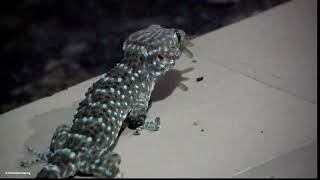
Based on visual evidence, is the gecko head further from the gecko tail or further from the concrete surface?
the gecko tail

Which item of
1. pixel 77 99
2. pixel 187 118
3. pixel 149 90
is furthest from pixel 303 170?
pixel 77 99

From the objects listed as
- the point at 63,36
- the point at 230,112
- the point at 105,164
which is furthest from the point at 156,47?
the point at 105,164

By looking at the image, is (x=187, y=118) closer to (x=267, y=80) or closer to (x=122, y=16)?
(x=267, y=80)

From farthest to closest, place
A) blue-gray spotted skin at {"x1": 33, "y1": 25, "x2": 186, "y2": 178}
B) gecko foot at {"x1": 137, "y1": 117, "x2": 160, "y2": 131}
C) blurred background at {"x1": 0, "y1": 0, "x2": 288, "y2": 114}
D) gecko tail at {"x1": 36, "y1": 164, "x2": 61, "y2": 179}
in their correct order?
blurred background at {"x1": 0, "y1": 0, "x2": 288, "y2": 114}, gecko foot at {"x1": 137, "y1": 117, "x2": 160, "y2": 131}, blue-gray spotted skin at {"x1": 33, "y1": 25, "x2": 186, "y2": 178}, gecko tail at {"x1": 36, "y1": 164, "x2": 61, "y2": 179}

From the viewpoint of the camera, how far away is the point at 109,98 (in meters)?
3.54

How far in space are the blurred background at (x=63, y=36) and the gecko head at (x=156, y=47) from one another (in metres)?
0.74

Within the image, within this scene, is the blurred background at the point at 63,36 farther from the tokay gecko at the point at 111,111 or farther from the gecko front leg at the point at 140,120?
the gecko front leg at the point at 140,120

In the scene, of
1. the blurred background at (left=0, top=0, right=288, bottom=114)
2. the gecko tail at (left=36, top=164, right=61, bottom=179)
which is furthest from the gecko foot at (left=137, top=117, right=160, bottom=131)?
the blurred background at (left=0, top=0, right=288, bottom=114)

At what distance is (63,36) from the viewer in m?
4.32

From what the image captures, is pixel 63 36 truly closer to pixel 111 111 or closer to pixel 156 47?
pixel 156 47

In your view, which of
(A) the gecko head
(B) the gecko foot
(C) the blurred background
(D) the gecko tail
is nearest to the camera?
(D) the gecko tail

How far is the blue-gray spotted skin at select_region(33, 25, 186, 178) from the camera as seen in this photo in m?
3.02

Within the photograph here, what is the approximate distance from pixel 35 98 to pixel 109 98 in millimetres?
1209

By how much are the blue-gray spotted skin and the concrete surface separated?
0.57 feet
